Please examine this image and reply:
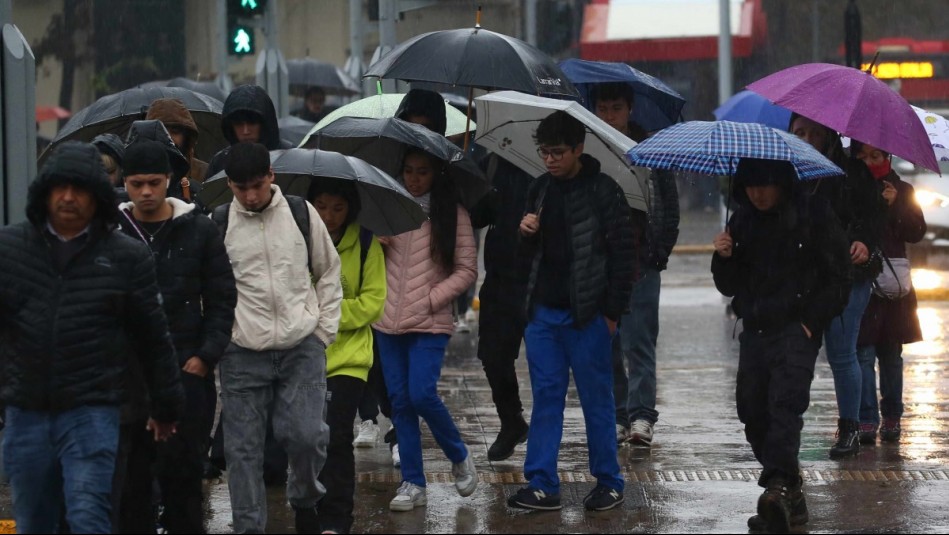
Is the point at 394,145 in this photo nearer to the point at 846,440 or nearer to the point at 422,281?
the point at 422,281

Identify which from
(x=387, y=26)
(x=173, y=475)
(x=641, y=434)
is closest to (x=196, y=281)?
(x=173, y=475)

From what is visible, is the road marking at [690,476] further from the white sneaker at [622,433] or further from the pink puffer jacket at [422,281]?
the pink puffer jacket at [422,281]

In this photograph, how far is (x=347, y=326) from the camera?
23.9ft

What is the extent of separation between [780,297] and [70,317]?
10.3ft

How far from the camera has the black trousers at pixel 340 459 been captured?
7066 mm

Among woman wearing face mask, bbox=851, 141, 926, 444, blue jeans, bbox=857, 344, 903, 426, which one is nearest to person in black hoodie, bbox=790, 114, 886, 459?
woman wearing face mask, bbox=851, 141, 926, 444

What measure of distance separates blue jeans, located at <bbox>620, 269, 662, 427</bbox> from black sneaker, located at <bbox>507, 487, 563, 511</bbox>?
6.47ft

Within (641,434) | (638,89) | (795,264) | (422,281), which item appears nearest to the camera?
(795,264)

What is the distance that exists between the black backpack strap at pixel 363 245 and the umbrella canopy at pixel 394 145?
1.65 ft

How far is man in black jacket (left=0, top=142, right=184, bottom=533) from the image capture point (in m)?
5.80

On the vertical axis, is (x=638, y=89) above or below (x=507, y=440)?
above

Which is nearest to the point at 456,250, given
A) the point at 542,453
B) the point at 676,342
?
the point at 542,453

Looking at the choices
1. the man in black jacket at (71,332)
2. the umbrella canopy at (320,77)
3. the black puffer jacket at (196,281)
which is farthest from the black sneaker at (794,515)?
the umbrella canopy at (320,77)

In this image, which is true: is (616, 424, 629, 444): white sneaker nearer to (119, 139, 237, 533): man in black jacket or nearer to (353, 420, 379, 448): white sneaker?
(353, 420, 379, 448): white sneaker
